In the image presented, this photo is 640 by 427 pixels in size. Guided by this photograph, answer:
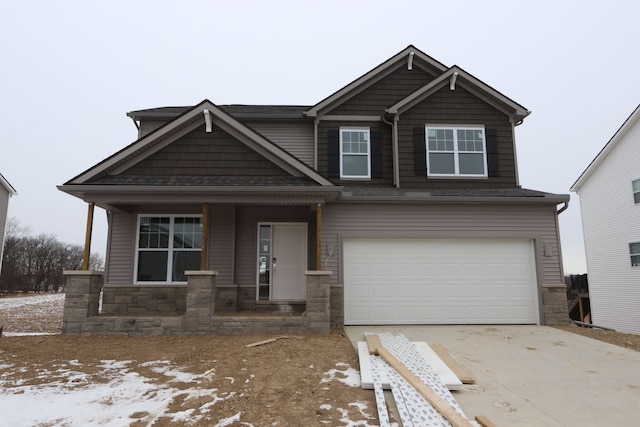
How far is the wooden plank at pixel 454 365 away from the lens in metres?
4.82

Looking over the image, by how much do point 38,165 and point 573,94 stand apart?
207 feet

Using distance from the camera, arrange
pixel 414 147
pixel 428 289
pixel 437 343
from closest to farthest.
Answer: pixel 437 343
pixel 428 289
pixel 414 147

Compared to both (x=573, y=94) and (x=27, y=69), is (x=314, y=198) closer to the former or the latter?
(x=573, y=94)

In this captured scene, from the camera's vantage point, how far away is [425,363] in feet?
17.5

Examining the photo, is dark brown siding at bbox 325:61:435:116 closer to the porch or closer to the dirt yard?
the porch

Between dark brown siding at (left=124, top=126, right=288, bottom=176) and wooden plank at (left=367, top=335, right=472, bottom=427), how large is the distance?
4614 mm

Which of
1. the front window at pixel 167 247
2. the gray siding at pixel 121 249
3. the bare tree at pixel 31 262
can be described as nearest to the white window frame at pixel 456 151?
the front window at pixel 167 247

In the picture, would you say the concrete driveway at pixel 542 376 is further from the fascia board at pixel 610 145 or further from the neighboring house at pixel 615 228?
the fascia board at pixel 610 145

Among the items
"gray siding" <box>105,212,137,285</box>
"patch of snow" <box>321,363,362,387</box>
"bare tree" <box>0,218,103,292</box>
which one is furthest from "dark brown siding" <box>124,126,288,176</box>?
"bare tree" <box>0,218,103,292</box>

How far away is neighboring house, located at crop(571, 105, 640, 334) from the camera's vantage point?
14.6 meters

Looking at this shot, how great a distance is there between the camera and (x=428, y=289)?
910cm

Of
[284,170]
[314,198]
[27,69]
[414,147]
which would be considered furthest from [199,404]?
[27,69]

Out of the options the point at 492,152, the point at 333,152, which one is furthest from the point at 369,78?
the point at 492,152

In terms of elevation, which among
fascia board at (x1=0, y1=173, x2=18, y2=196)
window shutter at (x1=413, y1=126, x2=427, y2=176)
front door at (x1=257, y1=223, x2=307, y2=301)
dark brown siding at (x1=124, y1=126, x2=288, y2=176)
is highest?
fascia board at (x1=0, y1=173, x2=18, y2=196)
